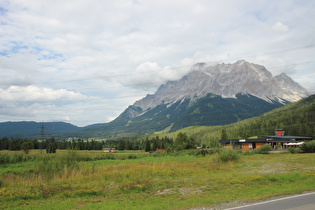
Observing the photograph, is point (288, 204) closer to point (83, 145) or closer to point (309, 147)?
point (309, 147)

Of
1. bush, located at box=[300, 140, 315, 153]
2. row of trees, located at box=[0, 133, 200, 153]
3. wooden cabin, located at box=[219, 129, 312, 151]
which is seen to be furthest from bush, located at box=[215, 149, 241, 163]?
row of trees, located at box=[0, 133, 200, 153]

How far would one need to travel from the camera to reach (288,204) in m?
9.67

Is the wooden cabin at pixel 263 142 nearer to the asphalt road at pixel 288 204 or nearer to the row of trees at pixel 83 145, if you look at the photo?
the row of trees at pixel 83 145

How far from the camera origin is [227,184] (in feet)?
50.3

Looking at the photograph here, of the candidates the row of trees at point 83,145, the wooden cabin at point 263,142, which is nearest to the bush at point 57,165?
the row of trees at point 83,145

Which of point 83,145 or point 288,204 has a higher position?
point 288,204

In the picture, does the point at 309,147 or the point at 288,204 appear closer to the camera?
the point at 288,204

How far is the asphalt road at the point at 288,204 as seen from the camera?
919cm

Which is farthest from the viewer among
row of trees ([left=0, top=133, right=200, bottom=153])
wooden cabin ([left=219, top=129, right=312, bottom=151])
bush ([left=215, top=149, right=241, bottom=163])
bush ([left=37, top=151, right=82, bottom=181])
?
row of trees ([left=0, top=133, right=200, bottom=153])

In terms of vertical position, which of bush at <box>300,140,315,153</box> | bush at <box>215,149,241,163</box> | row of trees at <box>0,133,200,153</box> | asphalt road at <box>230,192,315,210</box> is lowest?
row of trees at <box>0,133,200,153</box>

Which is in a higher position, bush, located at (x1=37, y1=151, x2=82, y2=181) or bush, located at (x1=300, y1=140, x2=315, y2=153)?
bush, located at (x1=37, y1=151, x2=82, y2=181)

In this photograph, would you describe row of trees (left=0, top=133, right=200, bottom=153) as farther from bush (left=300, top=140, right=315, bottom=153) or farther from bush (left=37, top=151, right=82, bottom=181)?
bush (left=37, top=151, right=82, bottom=181)

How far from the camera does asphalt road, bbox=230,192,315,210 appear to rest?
919 cm

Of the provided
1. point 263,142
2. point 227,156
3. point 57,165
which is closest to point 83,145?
point 263,142
